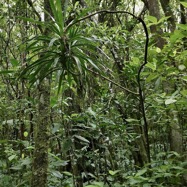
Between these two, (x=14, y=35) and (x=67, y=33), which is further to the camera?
(x=14, y=35)

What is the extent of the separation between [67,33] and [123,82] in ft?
4.91

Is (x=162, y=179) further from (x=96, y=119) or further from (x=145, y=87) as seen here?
(x=145, y=87)

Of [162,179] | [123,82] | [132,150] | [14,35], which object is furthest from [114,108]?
[14,35]

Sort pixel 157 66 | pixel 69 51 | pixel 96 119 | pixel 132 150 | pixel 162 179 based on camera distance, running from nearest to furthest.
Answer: pixel 69 51 < pixel 157 66 < pixel 162 179 < pixel 96 119 < pixel 132 150

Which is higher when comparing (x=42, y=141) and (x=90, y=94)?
(x=90, y=94)

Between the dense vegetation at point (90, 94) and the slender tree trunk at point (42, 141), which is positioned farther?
the slender tree trunk at point (42, 141)

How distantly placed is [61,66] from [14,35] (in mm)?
4496

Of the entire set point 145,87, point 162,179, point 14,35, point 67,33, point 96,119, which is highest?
point 14,35

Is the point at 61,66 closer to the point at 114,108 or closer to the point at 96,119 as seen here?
the point at 96,119

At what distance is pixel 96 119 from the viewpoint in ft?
7.57

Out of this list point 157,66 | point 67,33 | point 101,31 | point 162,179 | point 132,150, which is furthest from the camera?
point 132,150

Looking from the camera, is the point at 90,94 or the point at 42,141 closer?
the point at 42,141

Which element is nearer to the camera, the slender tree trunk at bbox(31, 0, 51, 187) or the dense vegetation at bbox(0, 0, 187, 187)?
the dense vegetation at bbox(0, 0, 187, 187)

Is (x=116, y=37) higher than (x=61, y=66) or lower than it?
higher
